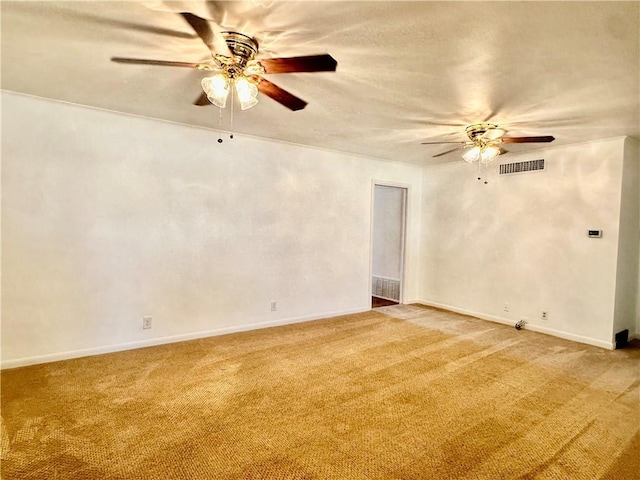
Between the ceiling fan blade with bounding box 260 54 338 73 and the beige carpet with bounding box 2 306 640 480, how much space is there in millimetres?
2204

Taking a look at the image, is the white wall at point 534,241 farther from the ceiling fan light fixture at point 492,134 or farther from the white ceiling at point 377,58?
the ceiling fan light fixture at point 492,134

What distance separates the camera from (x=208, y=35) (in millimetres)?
1674

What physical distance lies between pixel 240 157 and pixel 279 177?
1.89ft

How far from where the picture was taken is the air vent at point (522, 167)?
4.53 metres

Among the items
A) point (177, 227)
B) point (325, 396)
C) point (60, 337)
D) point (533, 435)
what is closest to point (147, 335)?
point (60, 337)

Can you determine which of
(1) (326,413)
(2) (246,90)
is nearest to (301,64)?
(2) (246,90)

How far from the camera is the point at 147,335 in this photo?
146 inches

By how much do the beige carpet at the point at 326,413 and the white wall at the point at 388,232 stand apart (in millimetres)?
2574

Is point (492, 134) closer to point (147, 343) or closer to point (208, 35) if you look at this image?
point (208, 35)

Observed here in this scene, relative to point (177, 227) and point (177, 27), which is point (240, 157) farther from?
point (177, 27)

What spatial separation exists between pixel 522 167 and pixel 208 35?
4496mm

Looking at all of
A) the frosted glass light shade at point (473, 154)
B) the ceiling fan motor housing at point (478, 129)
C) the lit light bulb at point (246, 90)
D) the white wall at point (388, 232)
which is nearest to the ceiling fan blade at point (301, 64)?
the lit light bulb at point (246, 90)

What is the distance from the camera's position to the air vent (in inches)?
178

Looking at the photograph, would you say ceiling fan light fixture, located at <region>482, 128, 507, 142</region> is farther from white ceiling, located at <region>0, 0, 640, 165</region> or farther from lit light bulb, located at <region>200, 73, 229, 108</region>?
lit light bulb, located at <region>200, 73, 229, 108</region>
